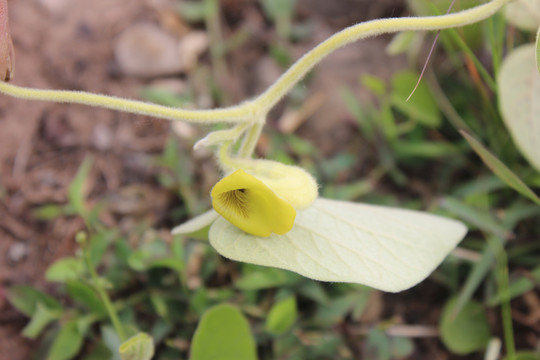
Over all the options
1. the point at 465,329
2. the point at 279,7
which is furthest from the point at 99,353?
the point at 279,7

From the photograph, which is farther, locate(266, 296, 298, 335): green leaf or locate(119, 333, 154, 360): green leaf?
locate(266, 296, 298, 335): green leaf

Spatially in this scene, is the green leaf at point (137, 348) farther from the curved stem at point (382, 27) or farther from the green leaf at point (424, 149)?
the green leaf at point (424, 149)

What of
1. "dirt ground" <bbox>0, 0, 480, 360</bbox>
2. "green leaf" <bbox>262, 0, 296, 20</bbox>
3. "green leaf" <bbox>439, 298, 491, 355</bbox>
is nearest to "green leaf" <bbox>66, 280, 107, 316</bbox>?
"dirt ground" <bbox>0, 0, 480, 360</bbox>

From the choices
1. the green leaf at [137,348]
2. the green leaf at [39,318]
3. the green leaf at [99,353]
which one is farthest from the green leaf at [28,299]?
the green leaf at [137,348]

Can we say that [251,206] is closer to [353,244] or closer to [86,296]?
[353,244]

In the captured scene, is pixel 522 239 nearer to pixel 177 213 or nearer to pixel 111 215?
pixel 177 213

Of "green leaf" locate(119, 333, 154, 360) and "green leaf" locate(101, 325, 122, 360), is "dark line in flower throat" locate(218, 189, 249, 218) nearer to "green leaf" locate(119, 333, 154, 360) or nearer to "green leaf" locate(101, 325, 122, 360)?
"green leaf" locate(119, 333, 154, 360)
